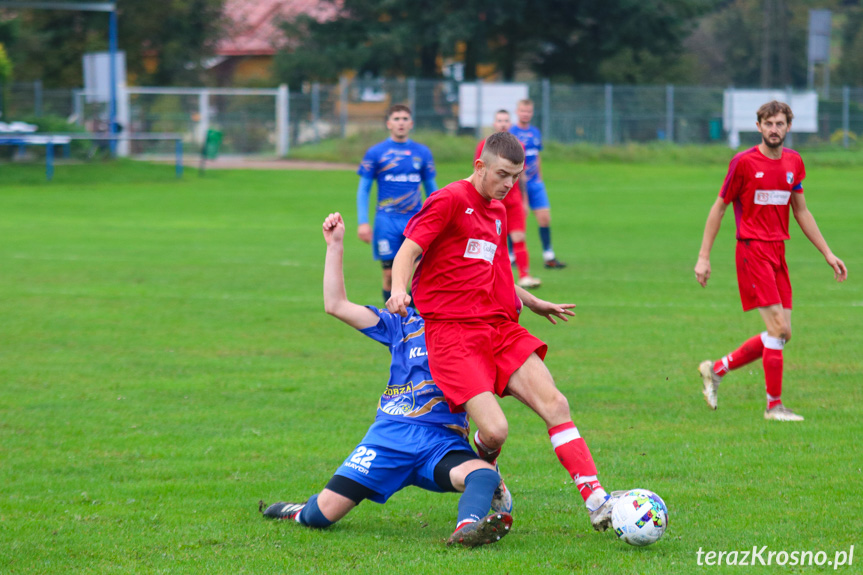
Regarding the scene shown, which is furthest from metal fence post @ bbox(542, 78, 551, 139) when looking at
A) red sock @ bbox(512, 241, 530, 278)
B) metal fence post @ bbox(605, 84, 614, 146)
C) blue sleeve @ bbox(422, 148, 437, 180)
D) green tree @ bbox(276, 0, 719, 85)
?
blue sleeve @ bbox(422, 148, 437, 180)

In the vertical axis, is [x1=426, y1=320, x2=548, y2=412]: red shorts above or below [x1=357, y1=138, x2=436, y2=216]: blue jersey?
below

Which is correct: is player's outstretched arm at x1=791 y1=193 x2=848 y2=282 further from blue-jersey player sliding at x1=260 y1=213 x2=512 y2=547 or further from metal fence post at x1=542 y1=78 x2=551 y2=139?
metal fence post at x1=542 y1=78 x2=551 y2=139

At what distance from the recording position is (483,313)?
5.05 meters

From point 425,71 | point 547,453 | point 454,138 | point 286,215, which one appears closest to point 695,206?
point 286,215

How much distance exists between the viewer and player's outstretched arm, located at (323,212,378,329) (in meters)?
5.02

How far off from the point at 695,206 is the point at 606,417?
19176 millimetres

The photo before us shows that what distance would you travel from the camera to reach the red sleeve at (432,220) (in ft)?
16.5

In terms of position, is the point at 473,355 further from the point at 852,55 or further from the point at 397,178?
the point at 852,55

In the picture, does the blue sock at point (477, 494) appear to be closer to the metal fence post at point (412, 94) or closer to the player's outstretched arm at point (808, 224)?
the player's outstretched arm at point (808, 224)

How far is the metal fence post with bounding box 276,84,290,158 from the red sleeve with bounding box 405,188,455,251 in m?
36.8

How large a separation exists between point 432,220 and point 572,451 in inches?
49.2

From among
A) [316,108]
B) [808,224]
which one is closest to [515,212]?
[808,224]

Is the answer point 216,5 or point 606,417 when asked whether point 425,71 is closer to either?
point 216,5

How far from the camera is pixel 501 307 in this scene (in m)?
5.17
